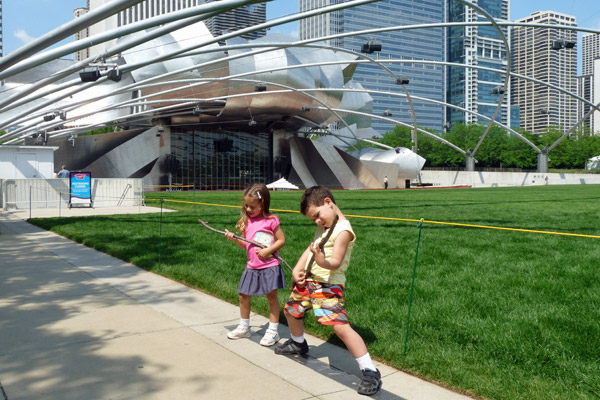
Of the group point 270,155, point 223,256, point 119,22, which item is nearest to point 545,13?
point 270,155

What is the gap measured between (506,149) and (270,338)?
100 metres

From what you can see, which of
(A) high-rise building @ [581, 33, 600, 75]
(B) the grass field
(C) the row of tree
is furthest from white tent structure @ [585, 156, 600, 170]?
(B) the grass field

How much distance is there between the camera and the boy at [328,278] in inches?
151

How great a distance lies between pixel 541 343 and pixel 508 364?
66cm

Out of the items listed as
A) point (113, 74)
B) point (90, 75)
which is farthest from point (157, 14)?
point (90, 75)

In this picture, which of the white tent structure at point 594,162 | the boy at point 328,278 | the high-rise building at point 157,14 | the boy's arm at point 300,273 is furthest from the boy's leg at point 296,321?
the white tent structure at point 594,162

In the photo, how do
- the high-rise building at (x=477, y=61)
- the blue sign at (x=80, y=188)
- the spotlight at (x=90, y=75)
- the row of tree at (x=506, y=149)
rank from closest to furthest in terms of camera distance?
the spotlight at (x=90, y=75), the blue sign at (x=80, y=188), the row of tree at (x=506, y=149), the high-rise building at (x=477, y=61)

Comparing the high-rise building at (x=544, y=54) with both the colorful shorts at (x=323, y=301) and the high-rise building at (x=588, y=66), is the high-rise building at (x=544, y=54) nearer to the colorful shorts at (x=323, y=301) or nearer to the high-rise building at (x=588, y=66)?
the high-rise building at (x=588, y=66)

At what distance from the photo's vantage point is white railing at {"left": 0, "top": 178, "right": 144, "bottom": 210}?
23578 mm

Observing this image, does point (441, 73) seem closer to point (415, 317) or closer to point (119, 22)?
point (119, 22)

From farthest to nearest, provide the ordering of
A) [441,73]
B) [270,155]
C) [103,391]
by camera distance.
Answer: [441,73] < [270,155] < [103,391]

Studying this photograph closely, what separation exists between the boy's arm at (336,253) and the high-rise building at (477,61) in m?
130

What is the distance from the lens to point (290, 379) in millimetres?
4055

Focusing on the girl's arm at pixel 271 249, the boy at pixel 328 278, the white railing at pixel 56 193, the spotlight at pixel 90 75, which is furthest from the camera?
the white railing at pixel 56 193
